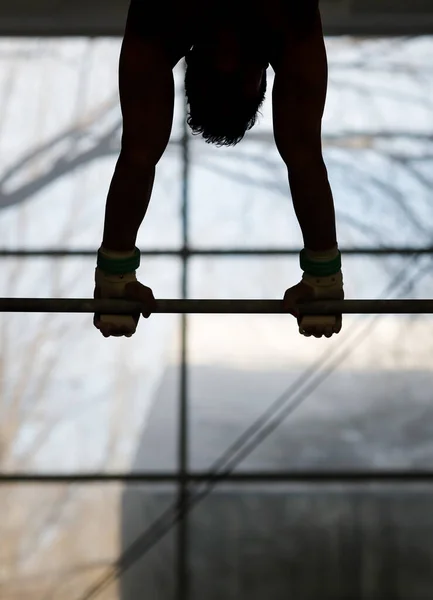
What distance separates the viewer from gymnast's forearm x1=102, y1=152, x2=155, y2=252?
126 centimetres

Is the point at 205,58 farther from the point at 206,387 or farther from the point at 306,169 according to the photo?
the point at 206,387

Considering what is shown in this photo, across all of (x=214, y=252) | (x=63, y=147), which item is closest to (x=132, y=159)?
(x=214, y=252)

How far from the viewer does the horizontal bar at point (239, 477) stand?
12.2 ft

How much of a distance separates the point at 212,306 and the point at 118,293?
120 mm

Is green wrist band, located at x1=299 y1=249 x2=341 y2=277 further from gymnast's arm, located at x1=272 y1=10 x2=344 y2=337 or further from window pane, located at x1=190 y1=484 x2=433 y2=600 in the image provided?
window pane, located at x1=190 y1=484 x2=433 y2=600

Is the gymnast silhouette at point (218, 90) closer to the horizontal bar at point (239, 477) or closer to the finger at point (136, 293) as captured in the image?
the finger at point (136, 293)

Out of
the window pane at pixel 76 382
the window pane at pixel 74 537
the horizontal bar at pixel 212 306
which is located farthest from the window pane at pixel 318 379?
the horizontal bar at pixel 212 306

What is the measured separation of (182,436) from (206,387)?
19cm

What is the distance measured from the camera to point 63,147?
3891 millimetres

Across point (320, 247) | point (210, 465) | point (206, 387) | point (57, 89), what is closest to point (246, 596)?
point (210, 465)

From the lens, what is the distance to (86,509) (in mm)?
3754

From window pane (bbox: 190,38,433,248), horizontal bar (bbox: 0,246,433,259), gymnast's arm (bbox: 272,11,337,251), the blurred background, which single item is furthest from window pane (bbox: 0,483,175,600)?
gymnast's arm (bbox: 272,11,337,251)

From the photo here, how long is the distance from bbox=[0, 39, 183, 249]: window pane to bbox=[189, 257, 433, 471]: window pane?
35 centimetres

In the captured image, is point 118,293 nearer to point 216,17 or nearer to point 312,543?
point 216,17
